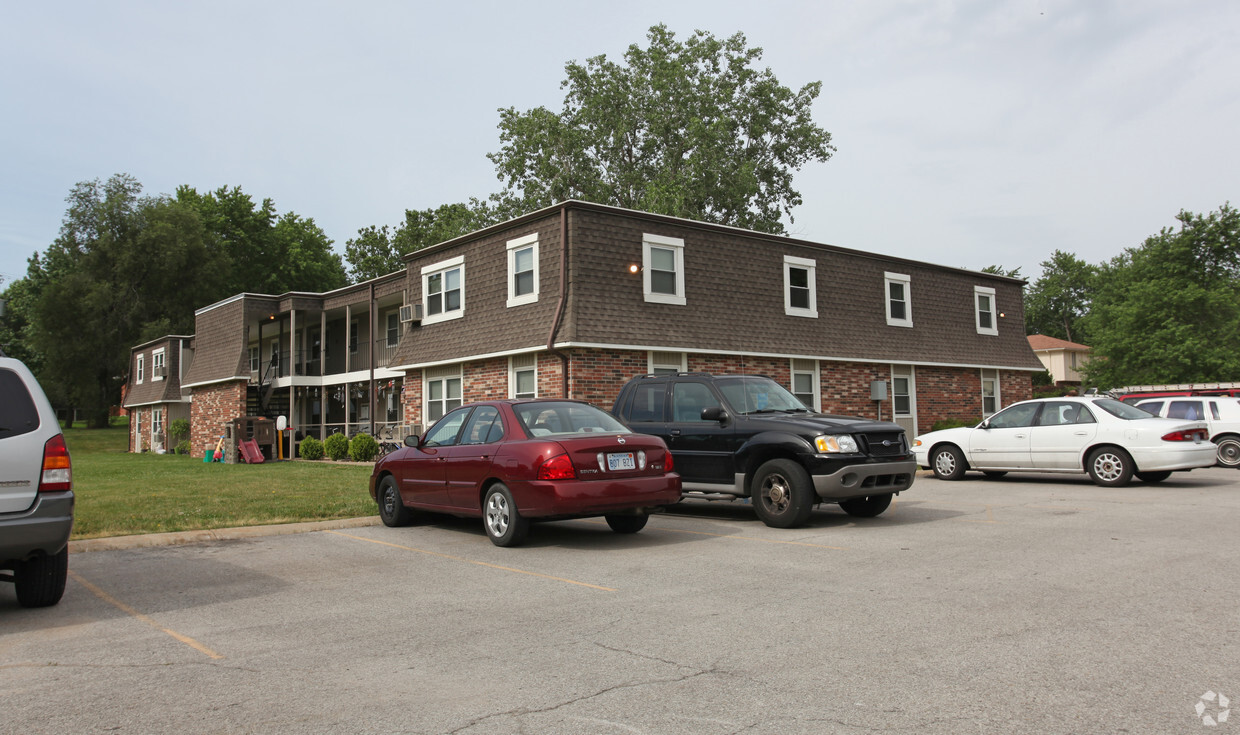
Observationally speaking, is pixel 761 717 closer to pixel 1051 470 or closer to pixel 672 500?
pixel 672 500

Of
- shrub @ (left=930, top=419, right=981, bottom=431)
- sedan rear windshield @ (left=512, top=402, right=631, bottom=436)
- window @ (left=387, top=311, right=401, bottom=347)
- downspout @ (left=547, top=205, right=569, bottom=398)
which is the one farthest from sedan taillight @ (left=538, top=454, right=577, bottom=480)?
window @ (left=387, top=311, right=401, bottom=347)

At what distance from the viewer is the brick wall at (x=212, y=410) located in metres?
32.3

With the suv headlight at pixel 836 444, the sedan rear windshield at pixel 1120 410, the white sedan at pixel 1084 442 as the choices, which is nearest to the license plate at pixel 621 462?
the suv headlight at pixel 836 444

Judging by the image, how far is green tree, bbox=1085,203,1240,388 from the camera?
46781 mm

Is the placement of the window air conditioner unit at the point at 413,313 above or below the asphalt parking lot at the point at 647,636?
above

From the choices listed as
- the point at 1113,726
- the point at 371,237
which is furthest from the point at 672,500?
the point at 371,237

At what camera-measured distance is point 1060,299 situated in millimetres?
82938

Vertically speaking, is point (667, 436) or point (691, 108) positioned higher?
point (691, 108)

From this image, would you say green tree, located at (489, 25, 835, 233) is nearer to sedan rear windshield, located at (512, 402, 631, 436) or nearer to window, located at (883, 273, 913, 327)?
window, located at (883, 273, 913, 327)

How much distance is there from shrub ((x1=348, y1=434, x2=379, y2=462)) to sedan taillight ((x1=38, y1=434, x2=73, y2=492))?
62.8 feet

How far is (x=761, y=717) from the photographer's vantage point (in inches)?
153

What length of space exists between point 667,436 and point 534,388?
8.27 meters

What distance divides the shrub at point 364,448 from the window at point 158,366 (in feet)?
72.5

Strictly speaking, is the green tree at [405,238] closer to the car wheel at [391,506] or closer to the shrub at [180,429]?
the shrub at [180,429]
